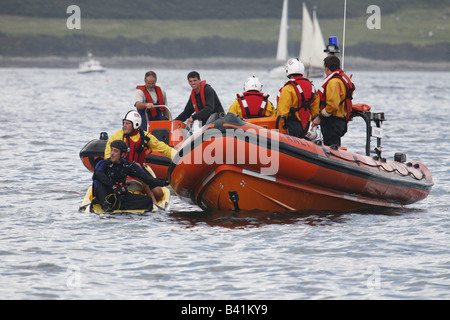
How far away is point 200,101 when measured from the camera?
11078 millimetres

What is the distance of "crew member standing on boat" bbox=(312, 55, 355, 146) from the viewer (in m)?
9.32

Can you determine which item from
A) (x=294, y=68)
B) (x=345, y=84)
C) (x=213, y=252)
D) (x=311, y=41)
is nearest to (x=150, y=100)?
(x=294, y=68)

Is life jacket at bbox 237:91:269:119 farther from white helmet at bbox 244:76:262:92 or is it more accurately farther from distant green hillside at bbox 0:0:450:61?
distant green hillside at bbox 0:0:450:61

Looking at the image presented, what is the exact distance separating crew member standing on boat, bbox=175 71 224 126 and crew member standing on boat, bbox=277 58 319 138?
2.03 metres

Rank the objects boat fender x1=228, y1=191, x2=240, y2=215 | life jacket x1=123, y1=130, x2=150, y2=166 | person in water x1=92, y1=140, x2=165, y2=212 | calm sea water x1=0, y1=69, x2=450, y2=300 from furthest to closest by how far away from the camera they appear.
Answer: life jacket x1=123, y1=130, x2=150, y2=166 → boat fender x1=228, y1=191, x2=240, y2=215 → person in water x1=92, y1=140, x2=165, y2=212 → calm sea water x1=0, y1=69, x2=450, y2=300

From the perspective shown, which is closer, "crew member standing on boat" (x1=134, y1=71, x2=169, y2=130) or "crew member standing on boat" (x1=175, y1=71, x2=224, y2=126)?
"crew member standing on boat" (x1=175, y1=71, x2=224, y2=126)

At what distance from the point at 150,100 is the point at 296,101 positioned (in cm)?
315

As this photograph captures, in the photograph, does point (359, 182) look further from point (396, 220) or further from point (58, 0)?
point (58, 0)

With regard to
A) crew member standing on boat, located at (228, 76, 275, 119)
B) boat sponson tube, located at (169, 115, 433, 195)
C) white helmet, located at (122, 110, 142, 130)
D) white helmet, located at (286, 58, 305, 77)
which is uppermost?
white helmet, located at (286, 58, 305, 77)

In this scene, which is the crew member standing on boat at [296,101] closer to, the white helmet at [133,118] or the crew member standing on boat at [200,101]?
the white helmet at [133,118]

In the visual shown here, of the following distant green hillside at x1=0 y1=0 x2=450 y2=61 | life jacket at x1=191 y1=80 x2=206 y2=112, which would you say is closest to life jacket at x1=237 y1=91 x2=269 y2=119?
life jacket at x1=191 y1=80 x2=206 y2=112

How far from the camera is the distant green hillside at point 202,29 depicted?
4909 inches

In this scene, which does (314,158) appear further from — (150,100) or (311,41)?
(311,41)

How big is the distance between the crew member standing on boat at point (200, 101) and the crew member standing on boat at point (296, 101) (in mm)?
2034
